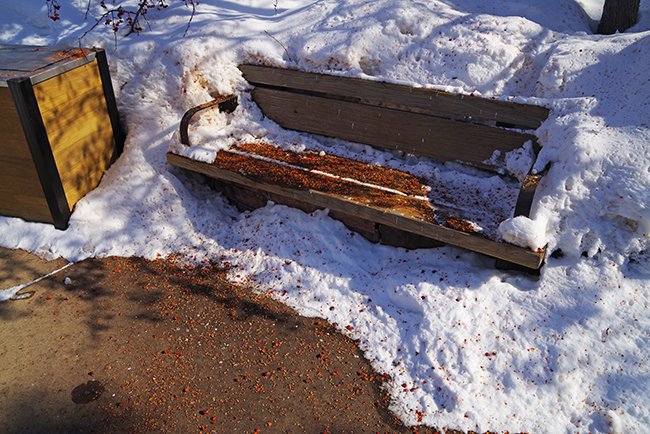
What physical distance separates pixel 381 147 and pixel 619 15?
102 inches

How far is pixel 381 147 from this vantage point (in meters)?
4.62

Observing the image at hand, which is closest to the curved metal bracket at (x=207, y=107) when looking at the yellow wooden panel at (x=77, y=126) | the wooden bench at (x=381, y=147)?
the wooden bench at (x=381, y=147)

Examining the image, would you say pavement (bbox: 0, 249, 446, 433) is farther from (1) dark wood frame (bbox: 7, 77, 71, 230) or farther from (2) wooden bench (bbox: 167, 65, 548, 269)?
(2) wooden bench (bbox: 167, 65, 548, 269)

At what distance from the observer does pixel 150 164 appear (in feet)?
15.6

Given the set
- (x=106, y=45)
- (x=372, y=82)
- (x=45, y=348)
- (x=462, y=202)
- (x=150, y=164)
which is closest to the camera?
(x=45, y=348)

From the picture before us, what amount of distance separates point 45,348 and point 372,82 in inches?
129

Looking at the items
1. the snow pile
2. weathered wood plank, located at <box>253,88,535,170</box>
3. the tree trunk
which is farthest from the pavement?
the tree trunk

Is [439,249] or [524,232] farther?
[439,249]

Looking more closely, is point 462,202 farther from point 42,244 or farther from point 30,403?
point 42,244

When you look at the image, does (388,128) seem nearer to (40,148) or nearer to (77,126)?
(77,126)

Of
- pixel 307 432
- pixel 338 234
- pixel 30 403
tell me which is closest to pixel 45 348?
pixel 30 403

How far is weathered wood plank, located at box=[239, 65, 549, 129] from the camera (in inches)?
157

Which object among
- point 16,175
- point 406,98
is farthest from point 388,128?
point 16,175

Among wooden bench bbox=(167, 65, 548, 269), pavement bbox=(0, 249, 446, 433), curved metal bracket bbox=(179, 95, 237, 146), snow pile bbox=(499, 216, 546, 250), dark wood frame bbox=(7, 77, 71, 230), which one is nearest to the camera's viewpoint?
pavement bbox=(0, 249, 446, 433)
